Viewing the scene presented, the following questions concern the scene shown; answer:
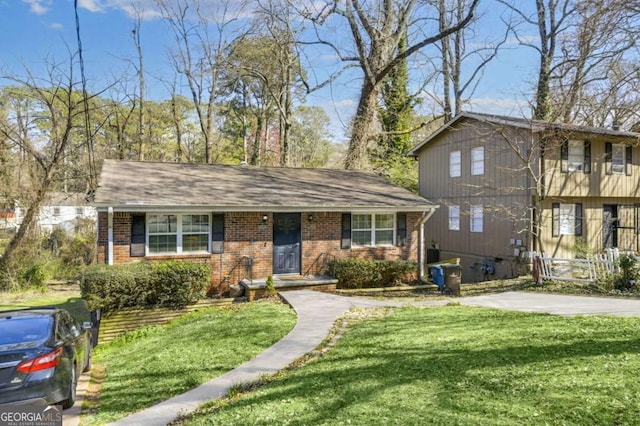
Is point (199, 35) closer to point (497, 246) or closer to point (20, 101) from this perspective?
point (20, 101)

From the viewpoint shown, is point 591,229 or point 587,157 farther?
point 591,229

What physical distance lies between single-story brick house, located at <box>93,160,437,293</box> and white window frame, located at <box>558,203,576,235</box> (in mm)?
6314

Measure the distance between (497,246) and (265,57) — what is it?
18.4m

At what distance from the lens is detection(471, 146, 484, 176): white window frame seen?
18895mm

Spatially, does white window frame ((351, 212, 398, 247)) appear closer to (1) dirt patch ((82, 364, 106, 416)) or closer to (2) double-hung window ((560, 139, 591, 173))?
(2) double-hung window ((560, 139, 591, 173))

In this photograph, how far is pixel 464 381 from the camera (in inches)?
205

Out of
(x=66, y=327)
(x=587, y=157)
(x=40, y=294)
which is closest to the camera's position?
(x=66, y=327)

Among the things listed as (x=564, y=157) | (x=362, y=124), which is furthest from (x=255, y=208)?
(x=564, y=157)

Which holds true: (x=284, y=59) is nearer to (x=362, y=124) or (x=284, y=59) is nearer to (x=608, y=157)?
(x=362, y=124)

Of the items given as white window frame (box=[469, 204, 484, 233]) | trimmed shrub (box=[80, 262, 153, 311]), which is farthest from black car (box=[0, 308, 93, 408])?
white window frame (box=[469, 204, 484, 233])

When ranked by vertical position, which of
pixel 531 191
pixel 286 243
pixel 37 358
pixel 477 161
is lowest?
pixel 37 358

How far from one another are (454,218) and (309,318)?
42.1ft

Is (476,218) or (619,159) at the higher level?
(619,159)

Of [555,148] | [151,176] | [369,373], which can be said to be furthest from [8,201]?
[555,148]
